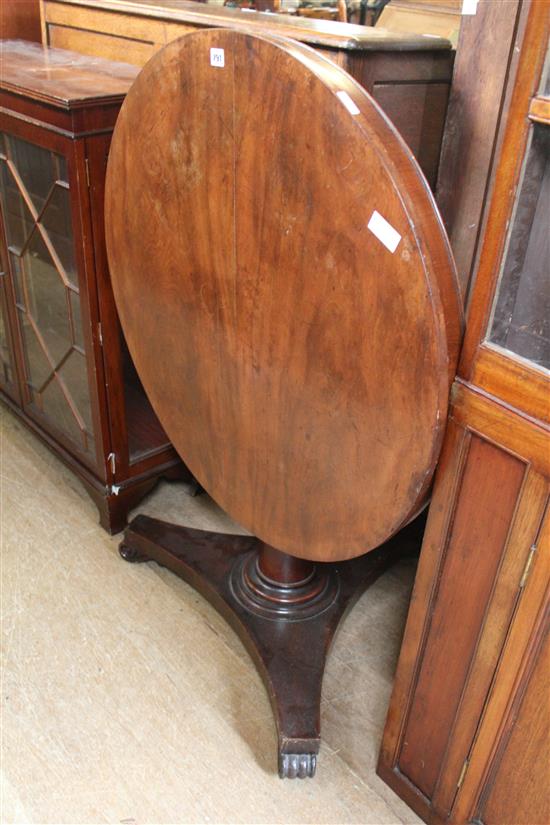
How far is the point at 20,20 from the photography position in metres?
2.21

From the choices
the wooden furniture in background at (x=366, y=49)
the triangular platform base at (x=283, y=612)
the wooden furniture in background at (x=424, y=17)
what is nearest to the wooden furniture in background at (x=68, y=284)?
the wooden furniture in background at (x=366, y=49)

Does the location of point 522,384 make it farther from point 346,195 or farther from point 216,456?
point 216,456

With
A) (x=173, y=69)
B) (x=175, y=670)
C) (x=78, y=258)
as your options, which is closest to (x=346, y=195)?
(x=173, y=69)

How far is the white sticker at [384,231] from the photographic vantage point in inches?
35.3

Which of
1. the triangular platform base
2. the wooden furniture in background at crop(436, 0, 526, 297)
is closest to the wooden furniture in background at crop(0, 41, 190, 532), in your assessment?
the triangular platform base

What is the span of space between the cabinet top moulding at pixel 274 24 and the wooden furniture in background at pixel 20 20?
201 millimetres

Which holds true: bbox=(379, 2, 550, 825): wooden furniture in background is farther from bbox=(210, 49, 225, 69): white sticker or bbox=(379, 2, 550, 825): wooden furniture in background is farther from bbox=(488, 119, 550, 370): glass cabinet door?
bbox=(210, 49, 225, 69): white sticker

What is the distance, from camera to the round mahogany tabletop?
92cm

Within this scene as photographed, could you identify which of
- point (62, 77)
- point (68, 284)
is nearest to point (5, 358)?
point (68, 284)

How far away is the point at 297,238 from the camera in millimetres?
1038

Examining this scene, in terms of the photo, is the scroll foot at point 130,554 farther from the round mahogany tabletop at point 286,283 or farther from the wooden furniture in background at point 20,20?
the wooden furniture in background at point 20,20

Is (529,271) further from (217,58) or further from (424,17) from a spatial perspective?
(424,17)

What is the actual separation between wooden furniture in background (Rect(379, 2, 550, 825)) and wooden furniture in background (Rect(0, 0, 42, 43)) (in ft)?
6.12

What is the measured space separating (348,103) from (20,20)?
1.73 m
